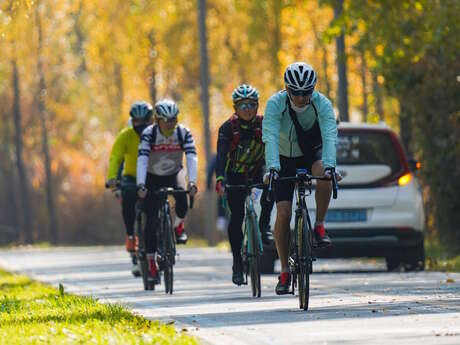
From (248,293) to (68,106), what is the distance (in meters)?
42.4

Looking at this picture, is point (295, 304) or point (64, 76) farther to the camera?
point (64, 76)

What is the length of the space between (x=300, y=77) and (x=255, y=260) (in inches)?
86.0

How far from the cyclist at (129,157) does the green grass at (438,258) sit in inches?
150

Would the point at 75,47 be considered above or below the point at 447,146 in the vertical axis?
above

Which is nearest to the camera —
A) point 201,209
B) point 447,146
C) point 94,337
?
point 94,337

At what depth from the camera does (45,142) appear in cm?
5484

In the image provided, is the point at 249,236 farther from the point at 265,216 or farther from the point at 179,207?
the point at 179,207

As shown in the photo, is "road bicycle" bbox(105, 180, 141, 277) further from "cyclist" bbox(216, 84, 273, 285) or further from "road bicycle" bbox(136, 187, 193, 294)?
"cyclist" bbox(216, 84, 273, 285)

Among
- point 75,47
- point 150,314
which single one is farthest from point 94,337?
point 75,47

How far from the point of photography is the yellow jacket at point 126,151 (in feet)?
58.5

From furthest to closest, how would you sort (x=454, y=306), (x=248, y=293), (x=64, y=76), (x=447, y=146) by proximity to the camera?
(x=64, y=76), (x=447, y=146), (x=248, y=293), (x=454, y=306)

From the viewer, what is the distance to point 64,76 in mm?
54906

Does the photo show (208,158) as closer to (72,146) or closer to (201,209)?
(201,209)

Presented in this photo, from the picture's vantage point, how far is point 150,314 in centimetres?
1299
